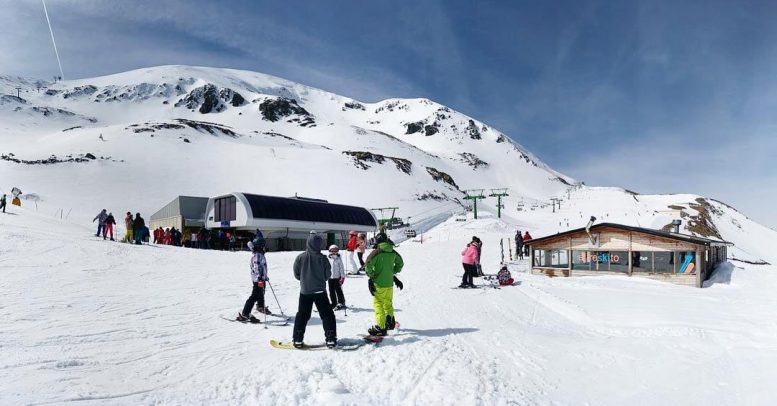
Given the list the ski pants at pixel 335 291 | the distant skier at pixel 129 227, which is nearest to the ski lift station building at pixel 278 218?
the distant skier at pixel 129 227

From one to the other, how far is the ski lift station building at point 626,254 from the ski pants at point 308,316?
1637 cm

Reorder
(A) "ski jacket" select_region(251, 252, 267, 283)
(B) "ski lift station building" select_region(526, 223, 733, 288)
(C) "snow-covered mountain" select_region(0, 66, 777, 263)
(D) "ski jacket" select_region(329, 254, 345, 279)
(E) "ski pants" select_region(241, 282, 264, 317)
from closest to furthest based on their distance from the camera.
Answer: (E) "ski pants" select_region(241, 282, 264, 317) < (A) "ski jacket" select_region(251, 252, 267, 283) < (D) "ski jacket" select_region(329, 254, 345, 279) < (B) "ski lift station building" select_region(526, 223, 733, 288) < (C) "snow-covered mountain" select_region(0, 66, 777, 263)

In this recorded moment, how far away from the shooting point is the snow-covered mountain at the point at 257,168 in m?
57.0

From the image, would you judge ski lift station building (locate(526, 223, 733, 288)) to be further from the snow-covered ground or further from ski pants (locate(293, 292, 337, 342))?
ski pants (locate(293, 292, 337, 342))

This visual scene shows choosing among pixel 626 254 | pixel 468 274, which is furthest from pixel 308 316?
pixel 626 254

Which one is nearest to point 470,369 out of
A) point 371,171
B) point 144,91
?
point 371,171

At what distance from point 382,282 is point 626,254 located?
1595cm

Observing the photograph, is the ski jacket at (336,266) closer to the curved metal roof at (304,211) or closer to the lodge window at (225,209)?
the curved metal roof at (304,211)

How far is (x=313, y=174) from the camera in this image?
76.1m

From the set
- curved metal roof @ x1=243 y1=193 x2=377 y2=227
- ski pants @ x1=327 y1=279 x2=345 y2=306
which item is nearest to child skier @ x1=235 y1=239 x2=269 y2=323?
ski pants @ x1=327 y1=279 x2=345 y2=306

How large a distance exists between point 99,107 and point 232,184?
130 metres

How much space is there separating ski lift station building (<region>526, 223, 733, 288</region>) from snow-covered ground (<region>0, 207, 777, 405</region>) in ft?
13.6

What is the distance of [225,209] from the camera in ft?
112

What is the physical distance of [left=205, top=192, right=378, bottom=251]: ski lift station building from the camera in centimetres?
3212
